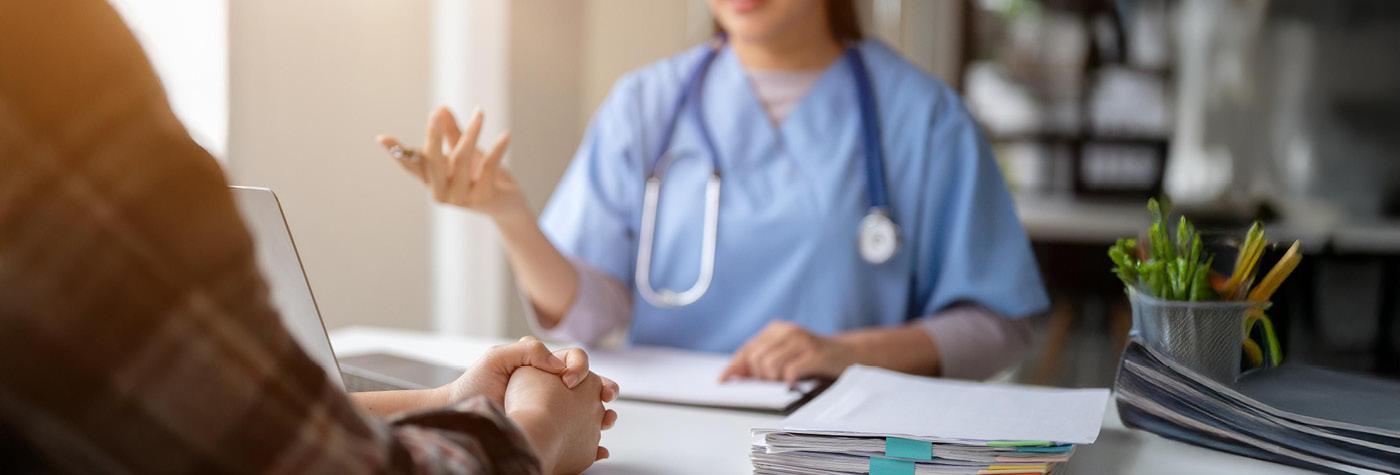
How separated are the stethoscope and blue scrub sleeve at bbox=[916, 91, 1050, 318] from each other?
0.07 meters

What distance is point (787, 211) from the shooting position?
1539mm

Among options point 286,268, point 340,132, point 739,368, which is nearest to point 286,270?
point 286,268

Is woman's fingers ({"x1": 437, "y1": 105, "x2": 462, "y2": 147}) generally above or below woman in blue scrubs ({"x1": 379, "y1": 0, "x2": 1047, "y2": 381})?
above

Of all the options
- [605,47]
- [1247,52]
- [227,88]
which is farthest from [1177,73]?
[227,88]

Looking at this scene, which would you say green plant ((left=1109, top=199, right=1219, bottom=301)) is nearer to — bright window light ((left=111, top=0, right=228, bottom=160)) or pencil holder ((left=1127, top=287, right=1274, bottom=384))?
pencil holder ((left=1127, top=287, right=1274, bottom=384))

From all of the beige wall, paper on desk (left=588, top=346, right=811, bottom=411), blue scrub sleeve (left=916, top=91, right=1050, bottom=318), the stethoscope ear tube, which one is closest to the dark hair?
blue scrub sleeve (left=916, top=91, right=1050, bottom=318)

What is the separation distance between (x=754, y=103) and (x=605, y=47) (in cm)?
128

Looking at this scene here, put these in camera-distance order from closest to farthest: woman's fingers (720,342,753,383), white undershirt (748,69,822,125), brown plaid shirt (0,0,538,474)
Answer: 1. brown plaid shirt (0,0,538,474)
2. woman's fingers (720,342,753,383)
3. white undershirt (748,69,822,125)

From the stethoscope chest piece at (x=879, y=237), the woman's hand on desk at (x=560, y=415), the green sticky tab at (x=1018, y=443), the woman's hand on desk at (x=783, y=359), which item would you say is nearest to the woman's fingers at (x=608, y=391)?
the woman's hand on desk at (x=560, y=415)

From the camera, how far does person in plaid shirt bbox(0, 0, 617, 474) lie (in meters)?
0.42

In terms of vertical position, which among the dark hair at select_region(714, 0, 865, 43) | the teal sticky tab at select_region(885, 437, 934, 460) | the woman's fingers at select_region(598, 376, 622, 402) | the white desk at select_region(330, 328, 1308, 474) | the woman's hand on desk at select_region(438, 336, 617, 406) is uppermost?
the dark hair at select_region(714, 0, 865, 43)

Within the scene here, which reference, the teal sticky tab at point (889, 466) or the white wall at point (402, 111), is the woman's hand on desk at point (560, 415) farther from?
the white wall at point (402, 111)

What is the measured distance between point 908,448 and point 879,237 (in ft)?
2.44

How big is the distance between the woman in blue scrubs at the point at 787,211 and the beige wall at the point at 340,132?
13.6 inches
